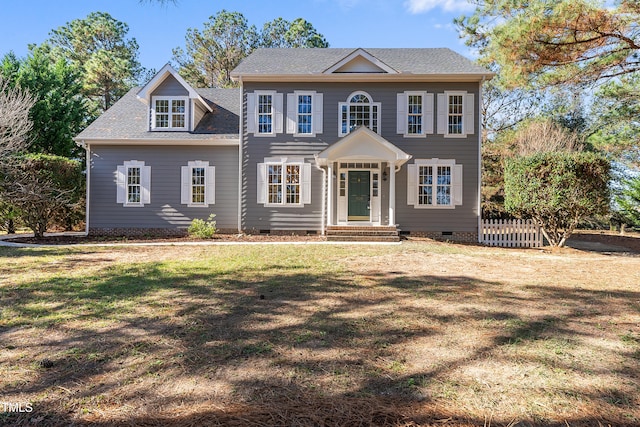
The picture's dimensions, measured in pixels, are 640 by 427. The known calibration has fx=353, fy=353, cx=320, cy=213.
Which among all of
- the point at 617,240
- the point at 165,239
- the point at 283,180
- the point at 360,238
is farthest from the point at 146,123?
the point at 617,240

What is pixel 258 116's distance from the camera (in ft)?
47.8

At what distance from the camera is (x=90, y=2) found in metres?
5.79

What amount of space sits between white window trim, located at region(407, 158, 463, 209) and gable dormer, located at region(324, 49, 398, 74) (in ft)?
12.5

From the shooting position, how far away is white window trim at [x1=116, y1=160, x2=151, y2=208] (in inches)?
585

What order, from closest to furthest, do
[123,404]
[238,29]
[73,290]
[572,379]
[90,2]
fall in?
[123,404] < [572,379] < [73,290] < [90,2] < [238,29]

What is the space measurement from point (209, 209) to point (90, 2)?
31.9 ft

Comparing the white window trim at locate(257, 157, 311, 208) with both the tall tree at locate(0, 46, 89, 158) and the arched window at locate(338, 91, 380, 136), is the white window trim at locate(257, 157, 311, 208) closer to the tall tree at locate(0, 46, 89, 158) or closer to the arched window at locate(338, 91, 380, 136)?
the arched window at locate(338, 91, 380, 136)

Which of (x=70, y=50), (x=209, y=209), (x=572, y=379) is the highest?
(x=70, y=50)

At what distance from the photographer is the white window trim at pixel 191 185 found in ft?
48.6

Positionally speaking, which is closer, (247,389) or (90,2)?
(247,389)

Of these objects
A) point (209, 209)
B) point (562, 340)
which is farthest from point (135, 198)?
point (562, 340)

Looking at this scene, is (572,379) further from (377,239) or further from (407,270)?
(377,239)

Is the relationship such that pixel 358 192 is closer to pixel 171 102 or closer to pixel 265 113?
pixel 265 113

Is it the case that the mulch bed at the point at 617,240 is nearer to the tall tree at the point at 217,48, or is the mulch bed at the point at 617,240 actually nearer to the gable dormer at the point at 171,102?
the gable dormer at the point at 171,102
